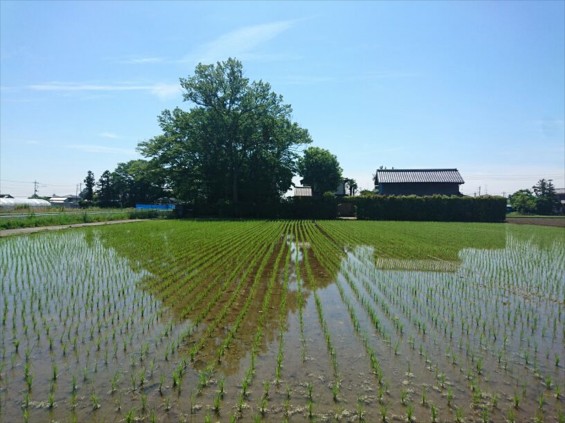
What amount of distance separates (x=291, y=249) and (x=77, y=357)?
33.3 feet

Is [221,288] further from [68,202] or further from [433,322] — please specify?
[68,202]

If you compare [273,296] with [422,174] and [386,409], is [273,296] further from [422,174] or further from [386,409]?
[422,174]

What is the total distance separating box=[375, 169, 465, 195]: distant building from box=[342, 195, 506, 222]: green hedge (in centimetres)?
552

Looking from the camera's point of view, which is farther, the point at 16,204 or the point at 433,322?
the point at 16,204

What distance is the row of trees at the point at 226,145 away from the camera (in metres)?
37.8

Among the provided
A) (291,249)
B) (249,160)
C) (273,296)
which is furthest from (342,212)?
(273,296)

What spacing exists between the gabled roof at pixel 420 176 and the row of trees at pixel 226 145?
1026 centimetres

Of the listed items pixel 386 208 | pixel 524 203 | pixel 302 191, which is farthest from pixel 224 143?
pixel 524 203

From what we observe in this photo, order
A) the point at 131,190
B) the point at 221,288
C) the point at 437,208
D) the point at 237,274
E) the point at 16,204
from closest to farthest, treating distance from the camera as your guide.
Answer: the point at 221,288 < the point at 237,274 < the point at 437,208 < the point at 16,204 < the point at 131,190

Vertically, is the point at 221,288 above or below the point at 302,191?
below

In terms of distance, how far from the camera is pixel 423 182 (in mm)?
41719

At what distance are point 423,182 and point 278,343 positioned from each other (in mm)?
40266

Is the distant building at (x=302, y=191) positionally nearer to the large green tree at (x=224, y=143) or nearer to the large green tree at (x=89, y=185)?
the large green tree at (x=224, y=143)

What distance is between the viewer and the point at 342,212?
127 ft
